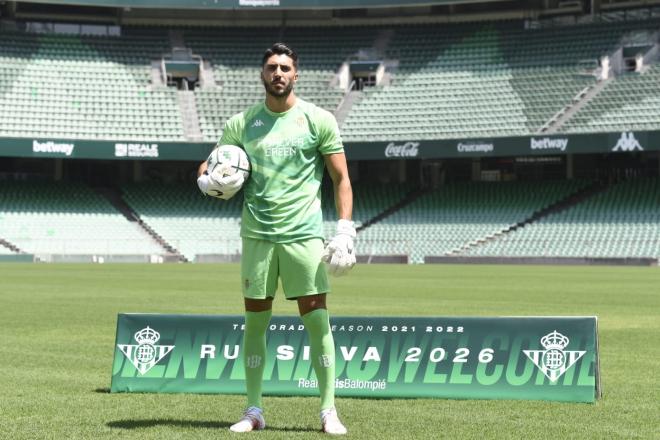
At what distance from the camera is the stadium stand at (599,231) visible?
45906 millimetres

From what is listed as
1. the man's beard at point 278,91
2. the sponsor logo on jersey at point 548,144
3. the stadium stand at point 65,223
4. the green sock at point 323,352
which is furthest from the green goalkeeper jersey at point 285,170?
the stadium stand at point 65,223

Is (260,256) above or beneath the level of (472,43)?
beneath

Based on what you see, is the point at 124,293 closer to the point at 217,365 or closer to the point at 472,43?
the point at 217,365

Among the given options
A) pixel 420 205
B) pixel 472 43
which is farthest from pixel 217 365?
pixel 472 43

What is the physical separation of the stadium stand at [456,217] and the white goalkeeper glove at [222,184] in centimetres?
4260

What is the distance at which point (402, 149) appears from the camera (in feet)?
172

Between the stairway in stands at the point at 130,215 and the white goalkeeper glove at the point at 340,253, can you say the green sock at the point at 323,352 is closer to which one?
the white goalkeeper glove at the point at 340,253

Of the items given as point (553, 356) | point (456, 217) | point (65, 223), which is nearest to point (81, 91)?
point (65, 223)

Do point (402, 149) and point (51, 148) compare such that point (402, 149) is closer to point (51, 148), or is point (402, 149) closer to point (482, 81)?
point (482, 81)

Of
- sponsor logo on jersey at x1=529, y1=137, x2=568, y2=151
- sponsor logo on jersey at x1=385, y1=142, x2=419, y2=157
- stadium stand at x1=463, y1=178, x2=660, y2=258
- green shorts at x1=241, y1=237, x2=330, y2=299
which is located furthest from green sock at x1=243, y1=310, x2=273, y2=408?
sponsor logo on jersey at x1=385, y1=142, x2=419, y2=157

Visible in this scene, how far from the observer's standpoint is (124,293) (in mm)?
22859

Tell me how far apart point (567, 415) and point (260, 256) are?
2555 mm

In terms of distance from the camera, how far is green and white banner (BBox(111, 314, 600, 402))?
7984 mm

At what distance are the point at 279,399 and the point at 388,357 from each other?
3.16 ft
